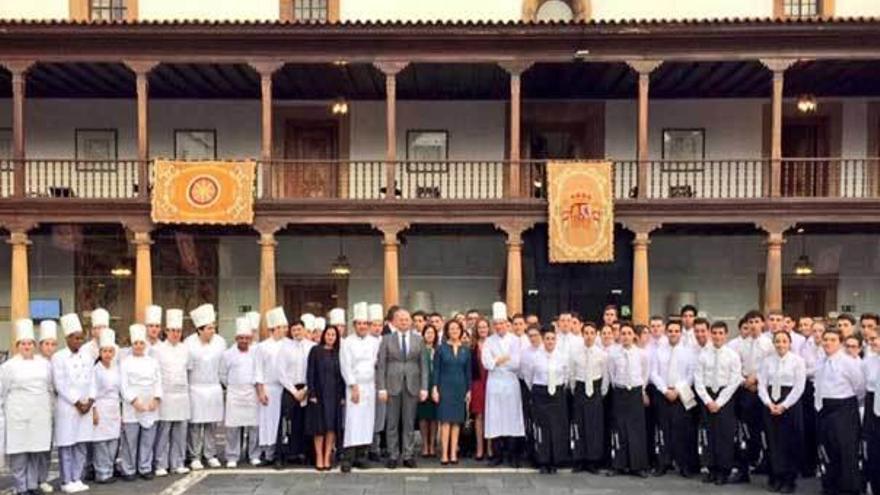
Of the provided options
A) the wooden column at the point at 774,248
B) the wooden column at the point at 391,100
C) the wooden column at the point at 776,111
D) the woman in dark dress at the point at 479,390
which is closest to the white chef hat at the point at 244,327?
the woman in dark dress at the point at 479,390

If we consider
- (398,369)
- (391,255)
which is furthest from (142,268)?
(398,369)

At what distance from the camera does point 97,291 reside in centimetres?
2119

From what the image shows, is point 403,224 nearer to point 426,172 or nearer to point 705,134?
point 426,172

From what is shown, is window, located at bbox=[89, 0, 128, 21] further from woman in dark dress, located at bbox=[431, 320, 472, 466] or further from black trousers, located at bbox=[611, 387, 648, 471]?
black trousers, located at bbox=[611, 387, 648, 471]

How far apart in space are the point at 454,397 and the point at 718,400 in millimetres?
3261

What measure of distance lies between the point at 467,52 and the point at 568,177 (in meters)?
3.35

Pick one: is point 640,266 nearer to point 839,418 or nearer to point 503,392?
point 503,392

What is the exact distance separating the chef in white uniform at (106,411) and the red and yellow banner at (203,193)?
775 centimetres

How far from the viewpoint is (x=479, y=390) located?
1159 centimetres

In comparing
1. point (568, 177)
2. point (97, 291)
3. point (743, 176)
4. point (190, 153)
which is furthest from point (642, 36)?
point (97, 291)

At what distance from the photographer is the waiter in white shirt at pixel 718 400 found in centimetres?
1030

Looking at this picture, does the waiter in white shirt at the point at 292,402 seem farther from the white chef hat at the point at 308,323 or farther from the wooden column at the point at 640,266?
the wooden column at the point at 640,266

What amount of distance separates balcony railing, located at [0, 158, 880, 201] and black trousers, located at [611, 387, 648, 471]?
9.73 m

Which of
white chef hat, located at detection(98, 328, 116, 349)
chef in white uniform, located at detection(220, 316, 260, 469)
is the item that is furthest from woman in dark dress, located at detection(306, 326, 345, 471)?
white chef hat, located at detection(98, 328, 116, 349)
